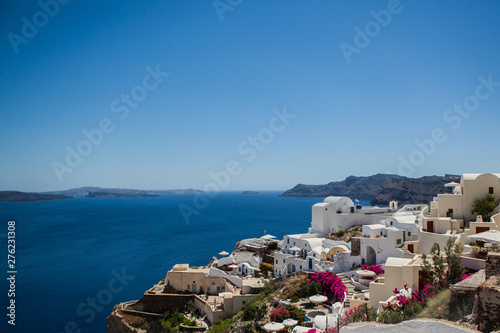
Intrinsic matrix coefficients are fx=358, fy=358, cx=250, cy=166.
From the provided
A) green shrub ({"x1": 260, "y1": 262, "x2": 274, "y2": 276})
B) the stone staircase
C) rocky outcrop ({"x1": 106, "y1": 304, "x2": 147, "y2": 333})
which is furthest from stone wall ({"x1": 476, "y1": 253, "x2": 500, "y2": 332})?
rocky outcrop ({"x1": 106, "y1": 304, "x2": 147, "y2": 333})

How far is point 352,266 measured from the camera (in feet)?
82.0

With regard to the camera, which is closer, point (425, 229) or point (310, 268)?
point (425, 229)

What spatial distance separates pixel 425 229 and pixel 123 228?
86825 millimetres

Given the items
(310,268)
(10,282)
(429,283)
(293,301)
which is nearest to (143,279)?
(10,282)

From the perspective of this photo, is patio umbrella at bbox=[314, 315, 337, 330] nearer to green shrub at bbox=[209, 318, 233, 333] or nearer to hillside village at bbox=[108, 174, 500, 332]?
hillside village at bbox=[108, 174, 500, 332]

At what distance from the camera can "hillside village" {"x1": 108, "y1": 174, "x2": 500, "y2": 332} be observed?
15.4m

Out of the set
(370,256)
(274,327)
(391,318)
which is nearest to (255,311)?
(274,327)

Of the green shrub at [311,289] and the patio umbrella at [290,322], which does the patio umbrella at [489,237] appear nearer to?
the patio umbrella at [290,322]

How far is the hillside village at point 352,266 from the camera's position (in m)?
15.4

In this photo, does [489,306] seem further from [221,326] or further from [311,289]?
[221,326]

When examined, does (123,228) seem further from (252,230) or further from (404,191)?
(404,191)

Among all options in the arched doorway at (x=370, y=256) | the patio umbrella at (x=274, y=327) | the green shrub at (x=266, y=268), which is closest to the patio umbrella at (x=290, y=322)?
the patio umbrella at (x=274, y=327)

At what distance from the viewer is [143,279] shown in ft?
159

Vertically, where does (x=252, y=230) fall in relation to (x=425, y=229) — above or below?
below
